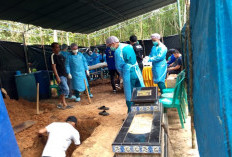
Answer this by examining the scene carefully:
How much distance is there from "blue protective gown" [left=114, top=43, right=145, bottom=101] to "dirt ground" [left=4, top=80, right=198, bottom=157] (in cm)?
83

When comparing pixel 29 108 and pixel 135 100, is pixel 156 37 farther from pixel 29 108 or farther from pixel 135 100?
pixel 29 108

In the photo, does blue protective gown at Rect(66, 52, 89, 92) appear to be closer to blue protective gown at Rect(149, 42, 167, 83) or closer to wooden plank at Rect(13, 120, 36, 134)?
wooden plank at Rect(13, 120, 36, 134)

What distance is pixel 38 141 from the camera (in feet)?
11.1

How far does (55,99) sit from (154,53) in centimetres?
387

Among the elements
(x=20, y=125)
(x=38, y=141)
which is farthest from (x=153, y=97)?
(x=20, y=125)

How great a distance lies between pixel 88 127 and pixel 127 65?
1.61m

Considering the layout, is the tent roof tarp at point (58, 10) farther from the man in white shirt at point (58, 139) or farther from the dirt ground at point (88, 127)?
the man in white shirt at point (58, 139)

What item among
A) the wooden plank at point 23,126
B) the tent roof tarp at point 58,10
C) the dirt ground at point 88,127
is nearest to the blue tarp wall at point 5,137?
the dirt ground at point 88,127

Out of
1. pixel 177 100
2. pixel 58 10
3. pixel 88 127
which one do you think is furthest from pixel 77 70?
pixel 177 100

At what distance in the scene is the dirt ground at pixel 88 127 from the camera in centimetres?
267

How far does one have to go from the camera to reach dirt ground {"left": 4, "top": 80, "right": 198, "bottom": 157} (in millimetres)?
2668

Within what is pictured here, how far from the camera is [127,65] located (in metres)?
3.41

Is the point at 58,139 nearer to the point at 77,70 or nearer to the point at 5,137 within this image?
the point at 5,137

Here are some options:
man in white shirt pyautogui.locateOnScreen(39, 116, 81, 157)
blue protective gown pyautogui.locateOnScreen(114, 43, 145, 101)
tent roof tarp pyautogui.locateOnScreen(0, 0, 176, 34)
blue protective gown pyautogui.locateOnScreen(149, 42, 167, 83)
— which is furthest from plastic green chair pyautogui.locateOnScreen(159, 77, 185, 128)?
tent roof tarp pyautogui.locateOnScreen(0, 0, 176, 34)
